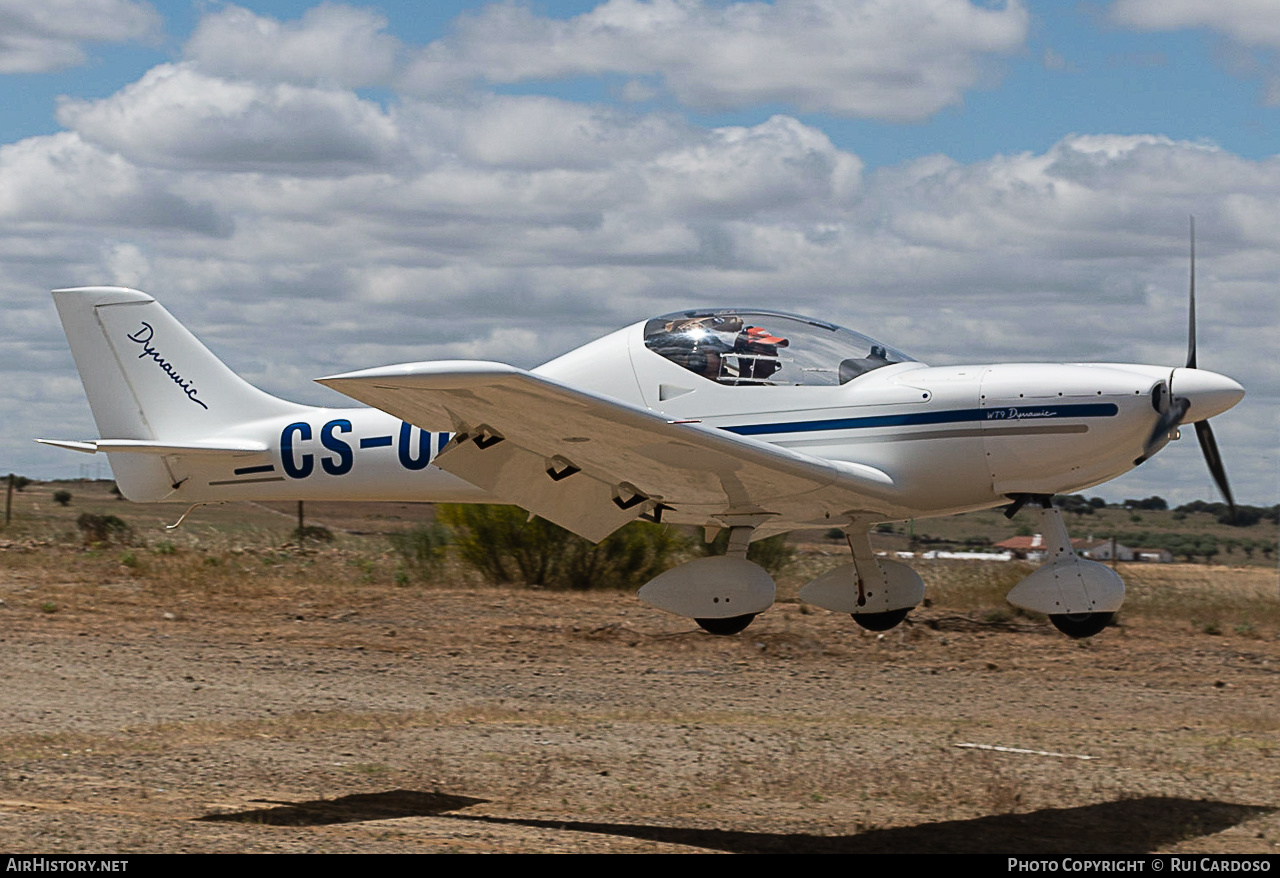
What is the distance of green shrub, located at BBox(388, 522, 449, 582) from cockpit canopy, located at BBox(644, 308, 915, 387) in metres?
18.6

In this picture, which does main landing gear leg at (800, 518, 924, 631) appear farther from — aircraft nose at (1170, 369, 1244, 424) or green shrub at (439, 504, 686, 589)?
green shrub at (439, 504, 686, 589)

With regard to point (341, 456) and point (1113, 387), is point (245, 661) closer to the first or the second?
point (341, 456)

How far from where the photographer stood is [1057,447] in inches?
400

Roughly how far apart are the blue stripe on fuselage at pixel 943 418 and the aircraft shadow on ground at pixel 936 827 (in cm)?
310

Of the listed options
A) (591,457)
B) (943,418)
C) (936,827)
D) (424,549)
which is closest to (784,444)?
(943,418)

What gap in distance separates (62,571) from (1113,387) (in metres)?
22.0

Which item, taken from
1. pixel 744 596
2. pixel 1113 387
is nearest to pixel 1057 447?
pixel 1113 387

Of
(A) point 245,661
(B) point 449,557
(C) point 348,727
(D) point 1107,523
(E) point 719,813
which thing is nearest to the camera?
(E) point 719,813

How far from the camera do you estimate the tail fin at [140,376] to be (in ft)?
44.5

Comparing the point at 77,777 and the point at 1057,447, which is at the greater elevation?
the point at 1057,447

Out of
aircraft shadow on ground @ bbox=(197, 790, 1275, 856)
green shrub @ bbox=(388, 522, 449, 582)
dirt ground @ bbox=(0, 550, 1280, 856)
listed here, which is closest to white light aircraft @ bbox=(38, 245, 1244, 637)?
aircraft shadow on ground @ bbox=(197, 790, 1275, 856)

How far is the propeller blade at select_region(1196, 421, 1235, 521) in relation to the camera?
11516 mm

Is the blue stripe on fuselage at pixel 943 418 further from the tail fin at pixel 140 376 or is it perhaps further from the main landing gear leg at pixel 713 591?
the tail fin at pixel 140 376
